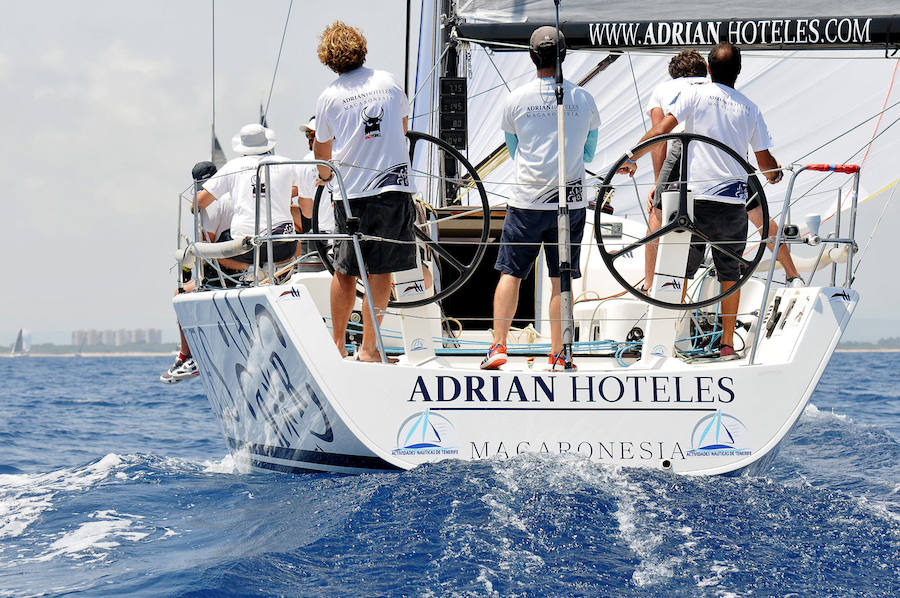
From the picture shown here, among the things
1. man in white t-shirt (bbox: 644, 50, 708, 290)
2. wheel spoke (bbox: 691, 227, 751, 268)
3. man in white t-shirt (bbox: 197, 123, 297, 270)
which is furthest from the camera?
man in white t-shirt (bbox: 197, 123, 297, 270)

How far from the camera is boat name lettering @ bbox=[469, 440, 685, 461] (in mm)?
3162

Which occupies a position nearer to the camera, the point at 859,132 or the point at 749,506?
the point at 749,506

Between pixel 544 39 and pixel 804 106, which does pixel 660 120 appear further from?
pixel 804 106

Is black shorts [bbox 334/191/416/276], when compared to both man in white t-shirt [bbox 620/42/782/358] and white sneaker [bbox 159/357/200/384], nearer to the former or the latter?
man in white t-shirt [bbox 620/42/782/358]

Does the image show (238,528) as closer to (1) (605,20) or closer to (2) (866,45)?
(1) (605,20)

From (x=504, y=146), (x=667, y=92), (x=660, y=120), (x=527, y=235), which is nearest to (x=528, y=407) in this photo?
(x=527, y=235)

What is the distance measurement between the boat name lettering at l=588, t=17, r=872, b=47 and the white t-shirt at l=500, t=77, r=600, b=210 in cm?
127

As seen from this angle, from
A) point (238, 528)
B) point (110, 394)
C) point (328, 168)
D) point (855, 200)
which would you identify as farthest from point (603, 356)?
point (110, 394)

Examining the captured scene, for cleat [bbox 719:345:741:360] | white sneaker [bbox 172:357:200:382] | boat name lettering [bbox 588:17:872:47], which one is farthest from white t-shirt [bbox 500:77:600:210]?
white sneaker [bbox 172:357:200:382]

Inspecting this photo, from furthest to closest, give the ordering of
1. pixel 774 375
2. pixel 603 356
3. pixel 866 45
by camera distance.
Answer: pixel 866 45
pixel 603 356
pixel 774 375

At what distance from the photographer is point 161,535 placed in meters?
3.17

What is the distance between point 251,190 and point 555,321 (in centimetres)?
181

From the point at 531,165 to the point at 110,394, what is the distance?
14.0 m

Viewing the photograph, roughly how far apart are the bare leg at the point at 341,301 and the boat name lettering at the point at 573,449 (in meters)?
0.73
